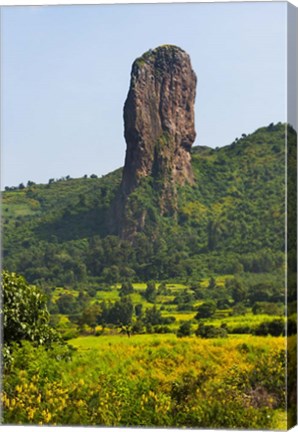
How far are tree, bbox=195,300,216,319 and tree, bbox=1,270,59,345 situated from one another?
4.91ft

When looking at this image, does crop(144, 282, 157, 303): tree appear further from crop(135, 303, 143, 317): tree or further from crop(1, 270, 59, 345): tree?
crop(1, 270, 59, 345): tree

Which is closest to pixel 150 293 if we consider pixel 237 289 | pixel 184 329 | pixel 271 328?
pixel 184 329

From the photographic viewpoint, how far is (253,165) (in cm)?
1303

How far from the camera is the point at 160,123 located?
44.5 ft

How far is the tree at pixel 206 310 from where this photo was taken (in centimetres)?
1295

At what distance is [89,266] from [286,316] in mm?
2056

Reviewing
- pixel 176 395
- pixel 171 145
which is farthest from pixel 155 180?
pixel 176 395

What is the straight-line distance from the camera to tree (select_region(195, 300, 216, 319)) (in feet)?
42.5

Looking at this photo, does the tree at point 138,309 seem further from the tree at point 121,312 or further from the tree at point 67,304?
the tree at point 67,304

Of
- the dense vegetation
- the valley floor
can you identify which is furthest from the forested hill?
the valley floor

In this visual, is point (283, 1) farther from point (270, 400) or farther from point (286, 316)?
point (270, 400)

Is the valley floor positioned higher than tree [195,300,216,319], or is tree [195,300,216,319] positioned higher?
tree [195,300,216,319]

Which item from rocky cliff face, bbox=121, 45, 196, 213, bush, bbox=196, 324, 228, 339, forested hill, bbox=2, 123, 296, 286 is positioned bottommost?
bush, bbox=196, 324, 228, 339

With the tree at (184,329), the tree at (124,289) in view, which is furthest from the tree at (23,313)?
the tree at (184,329)
